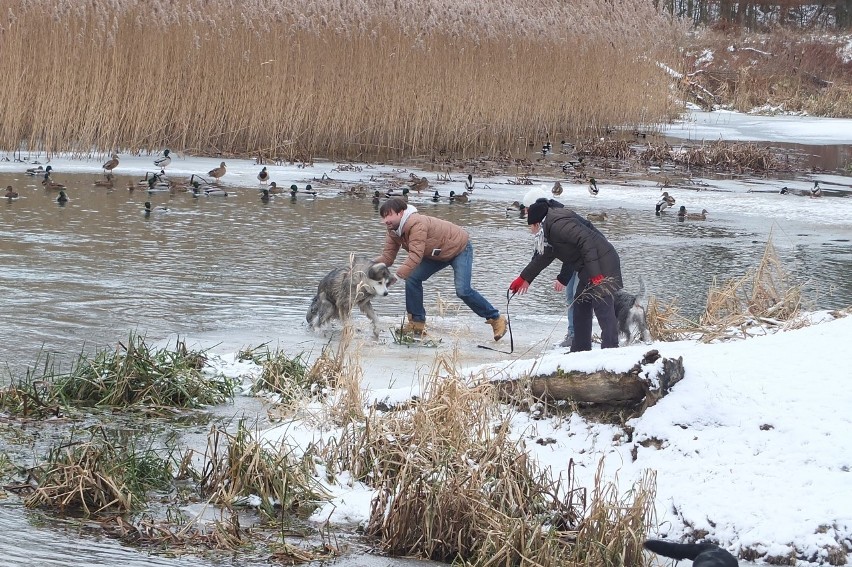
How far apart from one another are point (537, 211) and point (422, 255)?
147 cm

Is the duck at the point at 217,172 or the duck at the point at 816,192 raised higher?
the duck at the point at 816,192

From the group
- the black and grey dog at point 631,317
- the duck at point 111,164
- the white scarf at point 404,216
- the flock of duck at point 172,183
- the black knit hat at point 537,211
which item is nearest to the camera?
the black knit hat at point 537,211

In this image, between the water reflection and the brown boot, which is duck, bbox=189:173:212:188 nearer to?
the water reflection

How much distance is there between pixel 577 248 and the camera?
26.6 feet

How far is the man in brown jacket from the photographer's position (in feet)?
30.5

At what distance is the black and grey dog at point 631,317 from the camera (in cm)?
885

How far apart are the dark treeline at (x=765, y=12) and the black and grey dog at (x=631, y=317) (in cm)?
4892

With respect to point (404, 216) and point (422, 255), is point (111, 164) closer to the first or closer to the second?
point (404, 216)

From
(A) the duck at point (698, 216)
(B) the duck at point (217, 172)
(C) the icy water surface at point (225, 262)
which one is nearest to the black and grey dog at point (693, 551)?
→ (C) the icy water surface at point (225, 262)

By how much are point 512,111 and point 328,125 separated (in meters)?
3.91

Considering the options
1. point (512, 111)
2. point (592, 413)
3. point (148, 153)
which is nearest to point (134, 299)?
point (592, 413)

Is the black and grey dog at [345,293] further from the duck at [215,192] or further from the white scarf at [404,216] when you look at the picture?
the duck at [215,192]

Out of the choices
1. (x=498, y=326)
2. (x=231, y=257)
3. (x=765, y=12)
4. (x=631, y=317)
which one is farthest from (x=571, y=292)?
(x=765, y=12)

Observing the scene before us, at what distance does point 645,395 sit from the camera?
5957 mm
